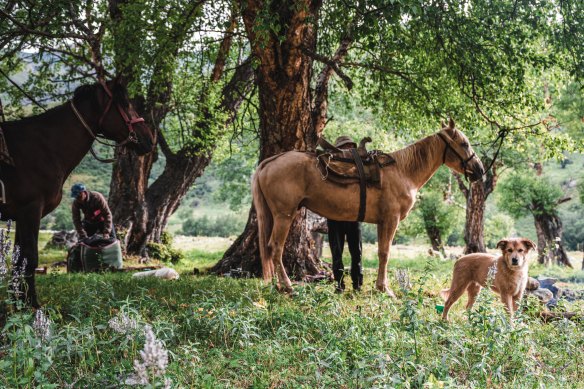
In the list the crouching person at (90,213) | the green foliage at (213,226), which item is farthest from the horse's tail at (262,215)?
the green foliage at (213,226)

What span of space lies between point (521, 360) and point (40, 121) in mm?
6522

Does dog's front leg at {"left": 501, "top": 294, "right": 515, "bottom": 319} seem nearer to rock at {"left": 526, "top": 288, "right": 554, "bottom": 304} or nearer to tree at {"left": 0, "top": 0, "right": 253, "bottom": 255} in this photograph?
rock at {"left": 526, "top": 288, "right": 554, "bottom": 304}

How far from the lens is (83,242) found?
12.1 m

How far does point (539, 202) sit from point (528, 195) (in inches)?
29.8

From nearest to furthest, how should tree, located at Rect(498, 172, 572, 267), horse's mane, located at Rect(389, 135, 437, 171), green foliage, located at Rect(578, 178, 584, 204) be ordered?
horse's mane, located at Rect(389, 135, 437, 171) < green foliage, located at Rect(578, 178, 584, 204) < tree, located at Rect(498, 172, 572, 267)

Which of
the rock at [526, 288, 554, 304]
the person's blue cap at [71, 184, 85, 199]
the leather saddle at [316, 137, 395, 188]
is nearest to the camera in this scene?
the leather saddle at [316, 137, 395, 188]

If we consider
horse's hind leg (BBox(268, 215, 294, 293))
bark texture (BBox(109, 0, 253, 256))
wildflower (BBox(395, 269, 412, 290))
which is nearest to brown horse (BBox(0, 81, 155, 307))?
horse's hind leg (BBox(268, 215, 294, 293))

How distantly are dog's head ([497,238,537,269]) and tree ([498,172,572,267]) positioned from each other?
2166 cm

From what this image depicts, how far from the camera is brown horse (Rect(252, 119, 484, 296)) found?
25.7 ft

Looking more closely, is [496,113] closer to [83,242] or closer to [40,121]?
[40,121]

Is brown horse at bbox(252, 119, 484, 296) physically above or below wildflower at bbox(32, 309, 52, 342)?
above

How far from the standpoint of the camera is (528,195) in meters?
26.8

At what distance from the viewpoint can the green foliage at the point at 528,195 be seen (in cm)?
2659

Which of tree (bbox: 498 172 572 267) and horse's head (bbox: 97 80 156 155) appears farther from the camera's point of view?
tree (bbox: 498 172 572 267)
